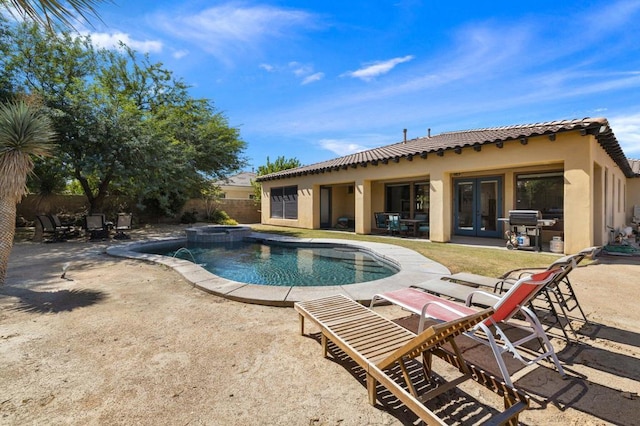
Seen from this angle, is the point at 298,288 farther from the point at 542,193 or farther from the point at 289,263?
the point at 542,193

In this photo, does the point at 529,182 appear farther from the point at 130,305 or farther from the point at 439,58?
the point at 130,305

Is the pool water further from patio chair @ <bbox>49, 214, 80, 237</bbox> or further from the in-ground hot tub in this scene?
patio chair @ <bbox>49, 214, 80, 237</bbox>

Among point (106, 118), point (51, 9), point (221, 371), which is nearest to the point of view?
point (51, 9)

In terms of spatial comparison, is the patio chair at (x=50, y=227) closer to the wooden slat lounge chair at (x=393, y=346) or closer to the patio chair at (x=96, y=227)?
the patio chair at (x=96, y=227)

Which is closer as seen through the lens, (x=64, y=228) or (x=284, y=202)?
(x=64, y=228)

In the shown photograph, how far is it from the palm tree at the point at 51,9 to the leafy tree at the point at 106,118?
442 inches

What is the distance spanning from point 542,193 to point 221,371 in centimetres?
1349

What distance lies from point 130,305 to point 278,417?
3.72 m

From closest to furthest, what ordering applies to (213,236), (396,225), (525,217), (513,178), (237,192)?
1. (525,217)
2. (513,178)
3. (213,236)
4. (396,225)
5. (237,192)

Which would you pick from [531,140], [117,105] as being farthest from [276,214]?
[531,140]

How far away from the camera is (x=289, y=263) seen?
9109 millimetres

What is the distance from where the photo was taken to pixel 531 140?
31.7 ft

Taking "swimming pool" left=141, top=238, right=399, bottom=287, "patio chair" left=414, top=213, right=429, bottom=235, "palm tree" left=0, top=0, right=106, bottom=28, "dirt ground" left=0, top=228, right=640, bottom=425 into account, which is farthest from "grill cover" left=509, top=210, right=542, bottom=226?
"palm tree" left=0, top=0, right=106, bottom=28

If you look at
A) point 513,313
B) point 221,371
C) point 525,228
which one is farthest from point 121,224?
point 525,228
